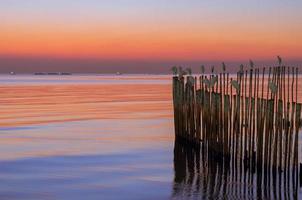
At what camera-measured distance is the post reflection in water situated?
469 inches

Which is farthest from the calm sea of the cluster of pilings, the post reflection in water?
the cluster of pilings

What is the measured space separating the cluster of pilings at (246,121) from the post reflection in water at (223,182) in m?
0.20

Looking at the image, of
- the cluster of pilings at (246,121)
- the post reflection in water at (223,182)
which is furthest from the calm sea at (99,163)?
the cluster of pilings at (246,121)

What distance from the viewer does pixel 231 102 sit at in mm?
14336

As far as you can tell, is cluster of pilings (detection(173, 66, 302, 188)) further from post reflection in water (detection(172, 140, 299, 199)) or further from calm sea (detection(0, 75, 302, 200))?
calm sea (detection(0, 75, 302, 200))

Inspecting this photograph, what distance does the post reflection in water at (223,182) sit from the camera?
11.9 metres

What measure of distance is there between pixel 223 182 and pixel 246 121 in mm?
1691

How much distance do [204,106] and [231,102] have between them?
2067 mm

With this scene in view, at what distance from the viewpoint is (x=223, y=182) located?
518 inches

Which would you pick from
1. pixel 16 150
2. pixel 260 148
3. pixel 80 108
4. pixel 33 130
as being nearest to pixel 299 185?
pixel 260 148

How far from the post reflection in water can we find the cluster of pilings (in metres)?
0.20

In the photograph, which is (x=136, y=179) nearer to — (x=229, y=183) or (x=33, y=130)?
(x=229, y=183)

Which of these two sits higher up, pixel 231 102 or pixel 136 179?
pixel 231 102

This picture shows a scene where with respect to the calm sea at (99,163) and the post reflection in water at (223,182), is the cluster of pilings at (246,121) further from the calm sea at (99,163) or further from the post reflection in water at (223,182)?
the calm sea at (99,163)
